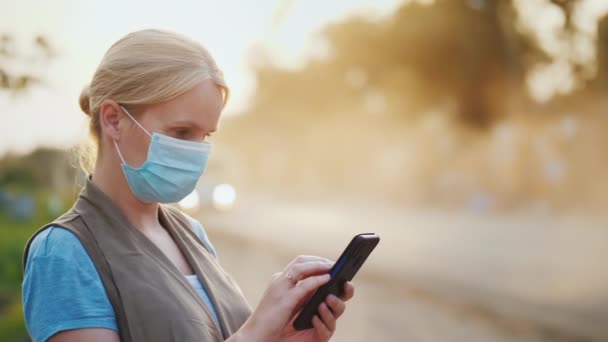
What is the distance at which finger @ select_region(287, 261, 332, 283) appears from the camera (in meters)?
2.02

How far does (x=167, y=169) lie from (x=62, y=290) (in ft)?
1.68

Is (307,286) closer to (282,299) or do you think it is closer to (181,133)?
(282,299)

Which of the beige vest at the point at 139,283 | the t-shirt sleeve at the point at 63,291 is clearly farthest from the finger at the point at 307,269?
the t-shirt sleeve at the point at 63,291

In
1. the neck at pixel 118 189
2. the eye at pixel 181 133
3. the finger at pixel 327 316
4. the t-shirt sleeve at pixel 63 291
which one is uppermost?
the eye at pixel 181 133

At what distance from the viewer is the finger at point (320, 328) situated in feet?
7.00

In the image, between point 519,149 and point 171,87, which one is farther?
point 519,149

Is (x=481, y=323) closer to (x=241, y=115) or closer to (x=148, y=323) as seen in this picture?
(x=148, y=323)

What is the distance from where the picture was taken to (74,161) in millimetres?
2646

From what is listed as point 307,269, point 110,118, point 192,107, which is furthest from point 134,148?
point 307,269

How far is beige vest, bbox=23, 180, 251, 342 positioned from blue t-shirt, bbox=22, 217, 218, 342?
2 cm

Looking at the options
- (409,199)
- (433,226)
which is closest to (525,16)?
(433,226)

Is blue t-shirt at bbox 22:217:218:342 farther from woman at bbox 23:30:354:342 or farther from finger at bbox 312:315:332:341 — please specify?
finger at bbox 312:315:332:341

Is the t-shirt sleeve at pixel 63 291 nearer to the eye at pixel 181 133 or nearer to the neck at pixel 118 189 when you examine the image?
the neck at pixel 118 189

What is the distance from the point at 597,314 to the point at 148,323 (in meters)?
7.36
